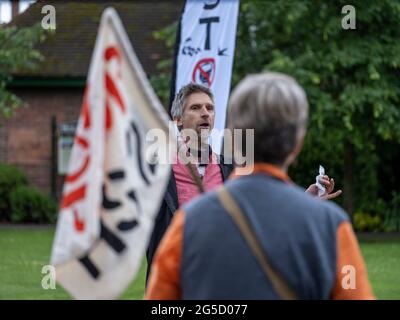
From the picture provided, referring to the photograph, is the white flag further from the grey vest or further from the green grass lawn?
the green grass lawn

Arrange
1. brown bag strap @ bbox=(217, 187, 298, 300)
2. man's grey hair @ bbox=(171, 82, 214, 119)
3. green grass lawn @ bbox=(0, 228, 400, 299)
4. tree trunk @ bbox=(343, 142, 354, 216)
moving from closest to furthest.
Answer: brown bag strap @ bbox=(217, 187, 298, 300), man's grey hair @ bbox=(171, 82, 214, 119), green grass lawn @ bbox=(0, 228, 400, 299), tree trunk @ bbox=(343, 142, 354, 216)

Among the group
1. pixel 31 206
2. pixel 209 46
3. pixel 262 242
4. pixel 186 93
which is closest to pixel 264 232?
pixel 262 242

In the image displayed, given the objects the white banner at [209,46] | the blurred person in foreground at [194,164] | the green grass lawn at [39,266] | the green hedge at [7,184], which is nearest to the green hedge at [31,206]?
the green hedge at [7,184]

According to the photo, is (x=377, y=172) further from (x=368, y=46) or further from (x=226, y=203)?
(x=226, y=203)

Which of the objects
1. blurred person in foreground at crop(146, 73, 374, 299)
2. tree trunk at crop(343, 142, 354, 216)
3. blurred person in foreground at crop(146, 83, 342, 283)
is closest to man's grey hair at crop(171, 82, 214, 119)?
blurred person in foreground at crop(146, 83, 342, 283)

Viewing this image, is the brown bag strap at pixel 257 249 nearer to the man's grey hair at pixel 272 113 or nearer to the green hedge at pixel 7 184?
the man's grey hair at pixel 272 113

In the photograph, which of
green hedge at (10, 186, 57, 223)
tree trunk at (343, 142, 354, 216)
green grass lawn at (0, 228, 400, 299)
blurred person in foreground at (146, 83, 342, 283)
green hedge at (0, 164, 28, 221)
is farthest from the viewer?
green hedge at (0, 164, 28, 221)

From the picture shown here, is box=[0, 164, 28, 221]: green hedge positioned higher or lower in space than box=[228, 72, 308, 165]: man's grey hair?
lower

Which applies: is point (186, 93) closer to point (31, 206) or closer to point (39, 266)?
point (39, 266)

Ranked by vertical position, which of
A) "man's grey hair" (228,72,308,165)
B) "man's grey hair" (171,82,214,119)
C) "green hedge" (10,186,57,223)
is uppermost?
"man's grey hair" (171,82,214,119)

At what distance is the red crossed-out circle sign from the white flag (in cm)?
589

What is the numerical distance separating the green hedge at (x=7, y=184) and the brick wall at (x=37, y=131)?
3.32 ft

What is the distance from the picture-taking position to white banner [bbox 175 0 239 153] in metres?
9.17

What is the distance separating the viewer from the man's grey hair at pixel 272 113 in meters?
3.01
